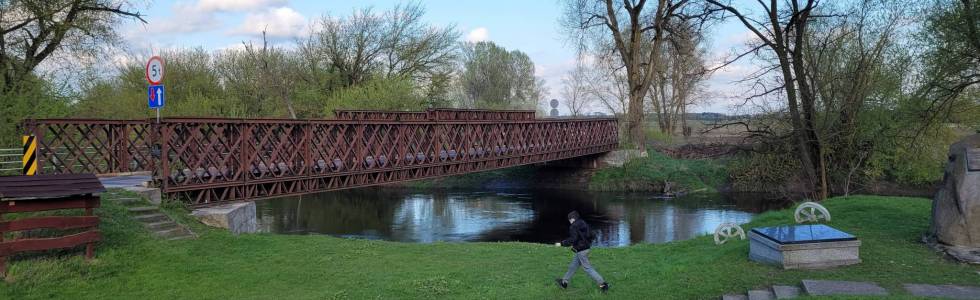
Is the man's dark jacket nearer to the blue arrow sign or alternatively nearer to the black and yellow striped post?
the blue arrow sign

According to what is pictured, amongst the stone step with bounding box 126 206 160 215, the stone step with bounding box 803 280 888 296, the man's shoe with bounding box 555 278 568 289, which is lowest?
the man's shoe with bounding box 555 278 568 289

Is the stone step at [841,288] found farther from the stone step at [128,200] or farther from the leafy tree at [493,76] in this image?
the leafy tree at [493,76]

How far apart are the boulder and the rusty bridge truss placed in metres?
0.60

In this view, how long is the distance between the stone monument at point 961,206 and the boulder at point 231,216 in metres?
14.3

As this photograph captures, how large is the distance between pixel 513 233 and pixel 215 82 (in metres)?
28.4

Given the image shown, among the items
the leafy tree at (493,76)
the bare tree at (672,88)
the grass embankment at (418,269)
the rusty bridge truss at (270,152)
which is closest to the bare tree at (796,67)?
the grass embankment at (418,269)

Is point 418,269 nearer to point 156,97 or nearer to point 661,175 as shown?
point 156,97

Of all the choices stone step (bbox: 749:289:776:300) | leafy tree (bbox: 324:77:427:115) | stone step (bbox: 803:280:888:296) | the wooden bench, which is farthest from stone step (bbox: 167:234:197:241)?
leafy tree (bbox: 324:77:427:115)

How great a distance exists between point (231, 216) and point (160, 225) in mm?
2390

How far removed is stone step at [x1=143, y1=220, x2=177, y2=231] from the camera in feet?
44.4

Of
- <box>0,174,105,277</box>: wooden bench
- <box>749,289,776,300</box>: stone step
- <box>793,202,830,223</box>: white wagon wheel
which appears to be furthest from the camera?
<box>793,202,830,223</box>: white wagon wheel

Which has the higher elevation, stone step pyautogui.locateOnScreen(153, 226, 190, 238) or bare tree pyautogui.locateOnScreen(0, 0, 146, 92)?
bare tree pyautogui.locateOnScreen(0, 0, 146, 92)

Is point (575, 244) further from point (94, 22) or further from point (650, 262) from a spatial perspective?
point (94, 22)

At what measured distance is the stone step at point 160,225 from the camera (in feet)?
44.4
